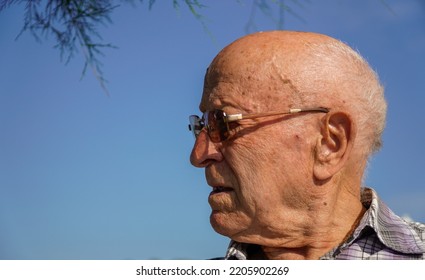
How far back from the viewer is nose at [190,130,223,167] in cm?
231

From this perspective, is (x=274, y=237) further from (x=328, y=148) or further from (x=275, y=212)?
(x=328, y=148)

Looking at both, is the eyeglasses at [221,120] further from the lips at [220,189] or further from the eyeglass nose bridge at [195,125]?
the lips at [220,189]

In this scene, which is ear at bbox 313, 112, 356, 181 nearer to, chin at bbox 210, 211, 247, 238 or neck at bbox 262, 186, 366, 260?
neck at bbox 262, 186, 366, 260

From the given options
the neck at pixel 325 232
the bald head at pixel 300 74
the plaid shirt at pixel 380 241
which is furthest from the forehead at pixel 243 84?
the plaid shirt at pixel 380 241

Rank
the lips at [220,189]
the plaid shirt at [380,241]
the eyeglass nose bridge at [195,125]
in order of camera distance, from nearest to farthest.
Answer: the plaid shirt at [380,241]
the lips at [220,189]
the eyeglass nose bridge at [195,125]

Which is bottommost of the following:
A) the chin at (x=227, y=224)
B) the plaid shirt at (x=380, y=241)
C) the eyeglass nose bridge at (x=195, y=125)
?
the plaid shirt at (x=380, y=241)

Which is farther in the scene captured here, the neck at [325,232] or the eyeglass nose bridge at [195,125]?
the eyeglass nose bridge at [195,125]

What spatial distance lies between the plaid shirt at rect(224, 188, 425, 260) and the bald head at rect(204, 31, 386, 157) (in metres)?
0.27

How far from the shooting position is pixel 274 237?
2.26 meters

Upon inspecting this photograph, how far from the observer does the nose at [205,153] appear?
2311 millimetres

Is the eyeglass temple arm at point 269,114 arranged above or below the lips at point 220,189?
above

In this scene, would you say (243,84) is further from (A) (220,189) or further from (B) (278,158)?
(A) (220,189)

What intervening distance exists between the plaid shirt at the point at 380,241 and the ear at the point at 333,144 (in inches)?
8.8

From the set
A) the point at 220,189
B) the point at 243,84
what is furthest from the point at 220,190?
the point at 243,84
